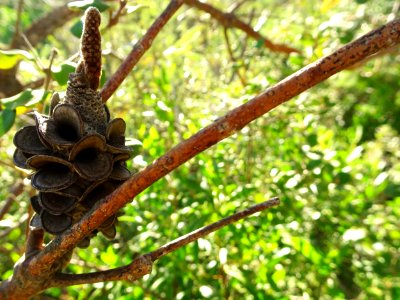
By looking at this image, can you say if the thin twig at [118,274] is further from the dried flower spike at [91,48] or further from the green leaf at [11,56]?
the green leaf at [11,56]

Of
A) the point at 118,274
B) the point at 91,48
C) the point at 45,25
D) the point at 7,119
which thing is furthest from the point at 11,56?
the point at 45,25

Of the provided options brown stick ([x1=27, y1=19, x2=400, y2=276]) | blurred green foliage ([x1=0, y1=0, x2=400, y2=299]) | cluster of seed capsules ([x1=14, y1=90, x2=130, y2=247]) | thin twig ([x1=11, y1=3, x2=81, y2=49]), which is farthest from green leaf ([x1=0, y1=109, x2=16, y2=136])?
thin twig ([x1=11, y1=3, x2=81, y2=49])

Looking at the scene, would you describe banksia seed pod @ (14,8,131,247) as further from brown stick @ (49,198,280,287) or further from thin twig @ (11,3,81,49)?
thin twig @ (11,3,81,49)

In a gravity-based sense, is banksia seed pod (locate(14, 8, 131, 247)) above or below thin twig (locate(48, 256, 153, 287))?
above

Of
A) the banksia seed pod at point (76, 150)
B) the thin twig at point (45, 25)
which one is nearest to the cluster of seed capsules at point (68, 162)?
the banksia seed pod at point (76, 150)

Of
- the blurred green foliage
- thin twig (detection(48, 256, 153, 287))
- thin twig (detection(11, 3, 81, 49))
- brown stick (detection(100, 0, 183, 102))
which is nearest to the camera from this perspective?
thin twig (detection(48, 256, 153, 287))

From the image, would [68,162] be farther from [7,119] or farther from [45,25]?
[45,25]

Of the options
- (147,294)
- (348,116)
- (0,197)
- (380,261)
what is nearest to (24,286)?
Answer: (147,294)
